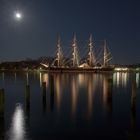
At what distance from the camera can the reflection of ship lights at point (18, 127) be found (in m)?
13.6

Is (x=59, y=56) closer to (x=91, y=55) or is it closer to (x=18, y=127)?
(x=91, y=55)

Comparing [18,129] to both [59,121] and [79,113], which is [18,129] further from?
[79,113]

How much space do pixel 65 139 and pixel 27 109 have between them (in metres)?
7.62

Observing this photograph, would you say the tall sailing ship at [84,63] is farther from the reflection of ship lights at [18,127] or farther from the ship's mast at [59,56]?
the reflection of ship lights at [18,127]

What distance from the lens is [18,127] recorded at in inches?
606

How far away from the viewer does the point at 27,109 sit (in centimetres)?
2030

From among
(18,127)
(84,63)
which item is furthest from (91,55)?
(18,127)

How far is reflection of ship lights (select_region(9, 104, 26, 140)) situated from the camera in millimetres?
13608

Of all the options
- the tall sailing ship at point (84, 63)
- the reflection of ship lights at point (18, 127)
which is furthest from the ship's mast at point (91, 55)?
the reflection of ship lights at point (18, 127)

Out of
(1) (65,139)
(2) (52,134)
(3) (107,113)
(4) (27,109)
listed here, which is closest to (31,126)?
(2) (52,134)

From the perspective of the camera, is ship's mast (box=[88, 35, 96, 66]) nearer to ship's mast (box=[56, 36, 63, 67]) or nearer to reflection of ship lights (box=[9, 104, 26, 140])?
ship's mast (box=[56, 36, 63, 67])

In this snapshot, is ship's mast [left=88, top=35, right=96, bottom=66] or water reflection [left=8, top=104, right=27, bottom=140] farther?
ship's mast [left=88, top=35, right=96, bottom=66]

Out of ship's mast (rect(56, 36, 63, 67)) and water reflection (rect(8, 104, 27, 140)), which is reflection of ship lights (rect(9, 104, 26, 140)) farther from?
ship's mast (rect(56, 36, 63, 67))

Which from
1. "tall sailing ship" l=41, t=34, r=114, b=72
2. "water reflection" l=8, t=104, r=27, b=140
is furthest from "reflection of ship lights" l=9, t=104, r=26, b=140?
"tall sailing ship" l=41, t=34, r=114, b=72
